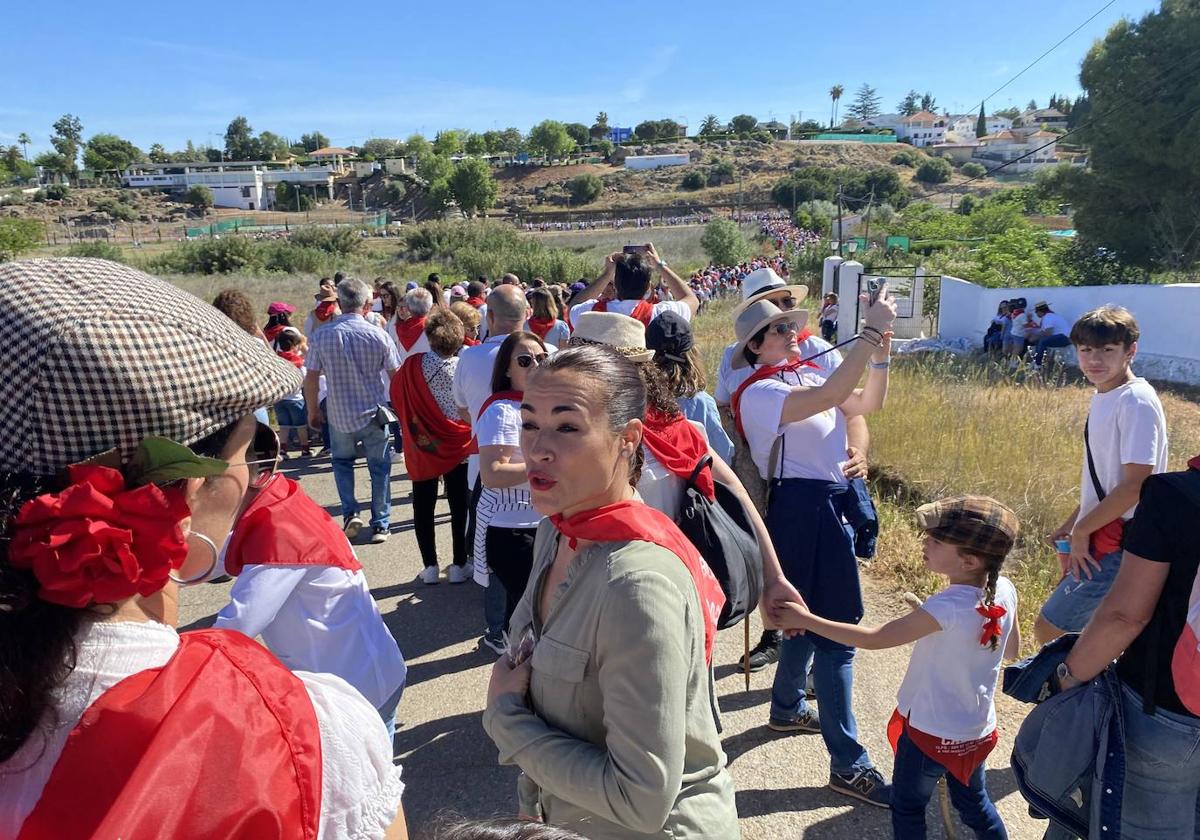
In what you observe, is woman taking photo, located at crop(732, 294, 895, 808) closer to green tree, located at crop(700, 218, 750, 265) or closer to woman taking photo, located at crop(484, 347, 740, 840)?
woman taking photo, located at crop(484, 347, 740, 840)

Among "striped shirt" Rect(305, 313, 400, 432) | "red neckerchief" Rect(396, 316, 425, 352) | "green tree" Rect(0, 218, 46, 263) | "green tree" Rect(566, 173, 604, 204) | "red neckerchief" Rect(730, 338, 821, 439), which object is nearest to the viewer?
"red neckerchief" Rect(730, 338, 821, 439)

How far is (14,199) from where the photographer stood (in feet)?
241

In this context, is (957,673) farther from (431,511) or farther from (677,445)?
(431,511)

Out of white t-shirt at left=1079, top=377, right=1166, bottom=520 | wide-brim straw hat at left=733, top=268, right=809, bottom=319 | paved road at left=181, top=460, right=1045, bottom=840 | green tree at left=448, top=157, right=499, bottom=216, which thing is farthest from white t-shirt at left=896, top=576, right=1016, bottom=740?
green tree at left=448, top=157, right=499, bottom=216

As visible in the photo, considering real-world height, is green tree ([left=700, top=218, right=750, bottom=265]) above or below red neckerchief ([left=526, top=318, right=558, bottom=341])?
above

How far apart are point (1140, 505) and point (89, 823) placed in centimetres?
220

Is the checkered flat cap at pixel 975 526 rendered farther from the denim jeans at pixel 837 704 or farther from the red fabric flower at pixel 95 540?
the red fabric flower at pixel 95 540

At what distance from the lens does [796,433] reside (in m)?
2.92

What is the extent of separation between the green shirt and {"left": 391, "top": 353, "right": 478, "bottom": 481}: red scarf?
330 centimetres

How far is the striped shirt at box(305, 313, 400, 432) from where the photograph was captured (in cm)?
550

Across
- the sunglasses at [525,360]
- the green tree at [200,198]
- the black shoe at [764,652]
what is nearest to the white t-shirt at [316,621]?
the sunglasses at [525,360]

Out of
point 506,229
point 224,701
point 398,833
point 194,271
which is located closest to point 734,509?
point 398,833

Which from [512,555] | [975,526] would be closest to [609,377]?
[975,526]

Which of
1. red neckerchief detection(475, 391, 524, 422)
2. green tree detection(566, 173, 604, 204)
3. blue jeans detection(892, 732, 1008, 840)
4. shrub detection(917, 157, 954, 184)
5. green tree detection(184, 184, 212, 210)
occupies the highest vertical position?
shrub detection(917, 157, 954, 184)
